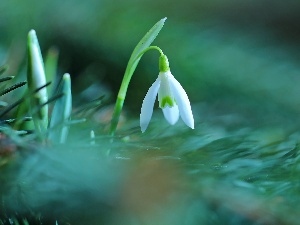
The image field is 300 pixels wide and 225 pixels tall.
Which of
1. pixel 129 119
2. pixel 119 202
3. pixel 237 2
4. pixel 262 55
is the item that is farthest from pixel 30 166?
pixel 237 2

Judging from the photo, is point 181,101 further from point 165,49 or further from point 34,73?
point 165,49

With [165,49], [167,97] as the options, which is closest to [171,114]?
[167,97]

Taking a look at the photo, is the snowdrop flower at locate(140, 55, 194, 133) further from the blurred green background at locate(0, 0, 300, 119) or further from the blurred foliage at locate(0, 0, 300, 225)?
the blurred green background at locate(0, 0, 300, 119)

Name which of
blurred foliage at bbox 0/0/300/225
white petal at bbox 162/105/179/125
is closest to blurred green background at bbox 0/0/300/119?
blurred foliage at bbox 0/0/300/225

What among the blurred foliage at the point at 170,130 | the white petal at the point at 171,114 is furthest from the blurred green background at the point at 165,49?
the white petal at the point at 171,114

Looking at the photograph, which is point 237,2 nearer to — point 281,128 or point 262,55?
point 262,55
